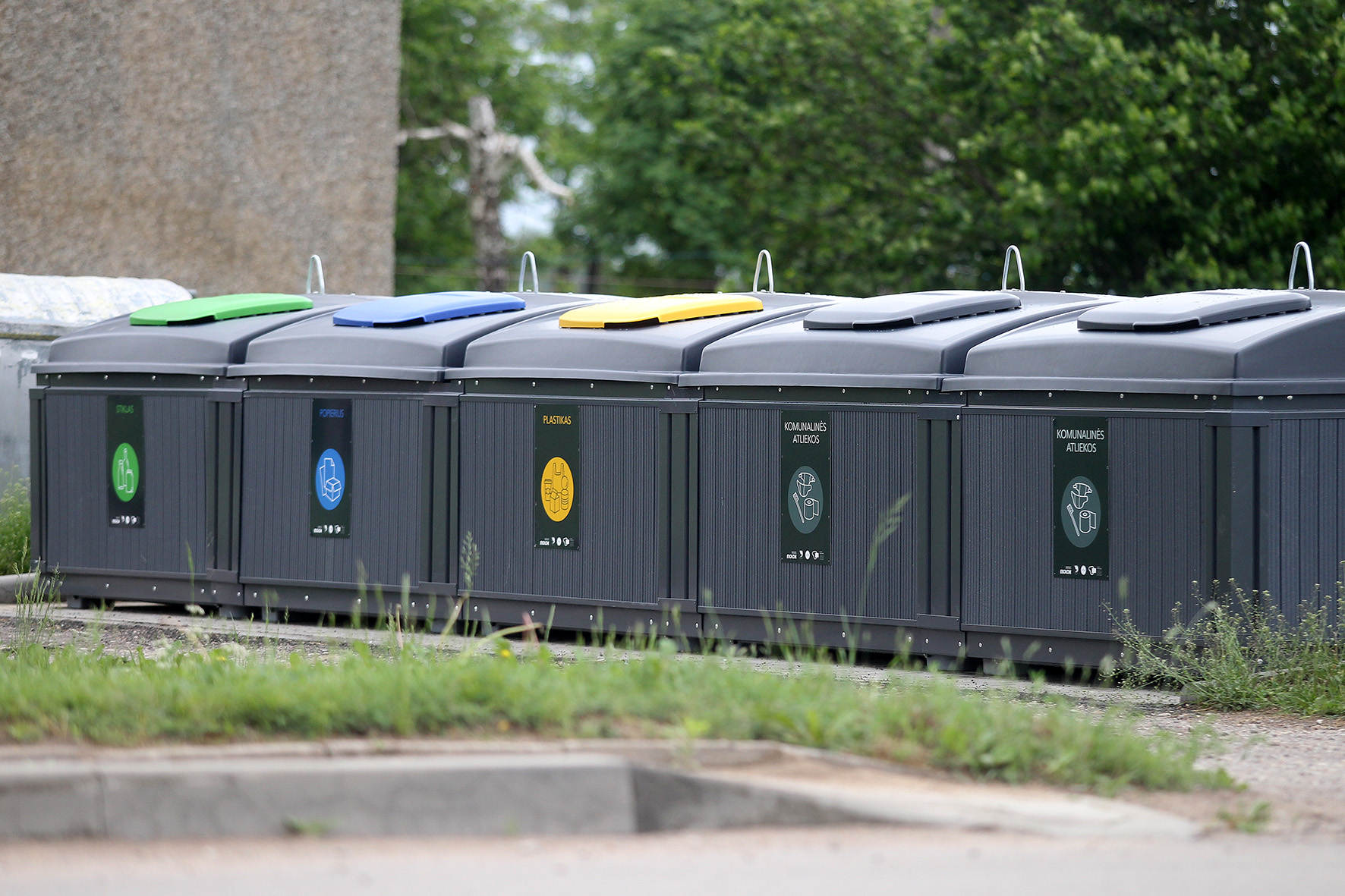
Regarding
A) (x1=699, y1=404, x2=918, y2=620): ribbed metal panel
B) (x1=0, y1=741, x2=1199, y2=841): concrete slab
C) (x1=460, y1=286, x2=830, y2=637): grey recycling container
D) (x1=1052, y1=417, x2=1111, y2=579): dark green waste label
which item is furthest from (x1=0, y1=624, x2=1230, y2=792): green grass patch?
(x1=460, y1=286, x2=830, y2=637): grey recycling container

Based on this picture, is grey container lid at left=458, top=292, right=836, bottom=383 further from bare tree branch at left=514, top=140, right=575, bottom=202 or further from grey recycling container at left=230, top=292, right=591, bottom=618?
bare tree branch at left=514, top=140, right=575, bottom=202

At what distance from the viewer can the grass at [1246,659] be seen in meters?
6.46

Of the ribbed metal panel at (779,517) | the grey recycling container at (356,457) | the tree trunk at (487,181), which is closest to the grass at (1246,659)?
the ribbed metal panel at (779,517)

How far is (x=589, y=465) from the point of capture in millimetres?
7922

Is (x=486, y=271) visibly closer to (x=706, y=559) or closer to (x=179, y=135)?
(x=179, y=135)

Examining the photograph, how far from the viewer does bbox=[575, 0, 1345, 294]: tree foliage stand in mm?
14977

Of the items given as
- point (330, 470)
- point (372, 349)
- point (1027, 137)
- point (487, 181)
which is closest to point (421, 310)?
point (372, 349)

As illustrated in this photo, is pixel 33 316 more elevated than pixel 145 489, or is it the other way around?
pixel 33 316

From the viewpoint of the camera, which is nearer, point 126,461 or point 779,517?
point 779,517

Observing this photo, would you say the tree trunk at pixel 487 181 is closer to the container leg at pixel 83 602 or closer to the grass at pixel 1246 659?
the container leg at pixel 83 602

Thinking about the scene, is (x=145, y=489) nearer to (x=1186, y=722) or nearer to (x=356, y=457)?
(x=356, y=457)

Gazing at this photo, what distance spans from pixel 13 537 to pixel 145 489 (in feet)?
5.05

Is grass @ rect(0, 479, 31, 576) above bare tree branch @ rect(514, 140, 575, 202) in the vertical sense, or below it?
below

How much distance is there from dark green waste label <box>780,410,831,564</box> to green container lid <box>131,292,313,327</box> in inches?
138
